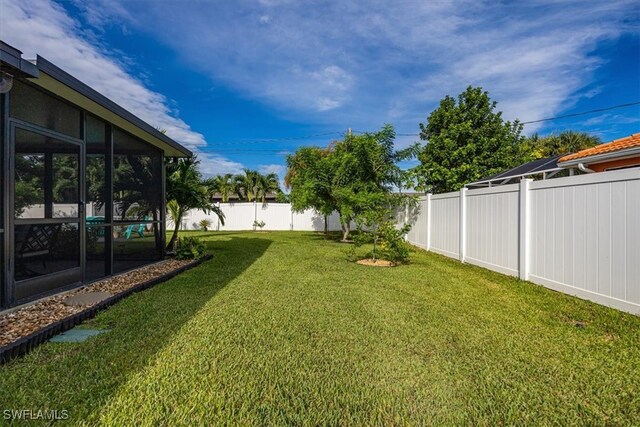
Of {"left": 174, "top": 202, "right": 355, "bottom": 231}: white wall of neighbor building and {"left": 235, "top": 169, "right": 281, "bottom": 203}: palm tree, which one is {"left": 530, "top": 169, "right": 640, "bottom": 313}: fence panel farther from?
{"left": 235, "top": 169, "right": 281, "bottom": 203}: palm tree

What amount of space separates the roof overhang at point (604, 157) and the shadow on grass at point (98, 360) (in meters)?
7.89

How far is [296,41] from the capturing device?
428 inches

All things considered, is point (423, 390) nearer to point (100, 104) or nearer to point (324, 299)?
point (324, 299)

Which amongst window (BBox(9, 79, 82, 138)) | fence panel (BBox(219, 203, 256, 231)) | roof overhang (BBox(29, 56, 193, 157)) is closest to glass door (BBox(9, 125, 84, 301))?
window (BBox(9, 79, 82, 138))

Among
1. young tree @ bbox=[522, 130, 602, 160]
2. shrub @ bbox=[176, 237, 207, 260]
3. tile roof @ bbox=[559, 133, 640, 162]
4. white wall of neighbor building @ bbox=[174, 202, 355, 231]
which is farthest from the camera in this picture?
white wall of neighbor building @ bbox=[174, 202, 355, 231]

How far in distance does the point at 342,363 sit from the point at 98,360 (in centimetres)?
202

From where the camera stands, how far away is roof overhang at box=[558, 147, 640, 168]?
6.09 meters

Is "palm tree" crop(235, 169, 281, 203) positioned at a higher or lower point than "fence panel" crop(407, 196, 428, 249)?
higher

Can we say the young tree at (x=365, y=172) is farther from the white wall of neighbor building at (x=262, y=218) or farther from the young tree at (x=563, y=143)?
the young tree at (x=563, y=143)

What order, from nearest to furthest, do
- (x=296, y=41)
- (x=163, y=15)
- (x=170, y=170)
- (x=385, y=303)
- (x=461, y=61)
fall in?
(x=385, y=303) → (x=163, y=15) → (x=170, y=170) → (x=296, y=41) → (x=461, y=61)

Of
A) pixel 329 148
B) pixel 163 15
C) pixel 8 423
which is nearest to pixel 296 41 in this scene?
pixel 163 15

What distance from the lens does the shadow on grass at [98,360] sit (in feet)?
7.03

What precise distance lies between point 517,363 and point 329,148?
22027mm

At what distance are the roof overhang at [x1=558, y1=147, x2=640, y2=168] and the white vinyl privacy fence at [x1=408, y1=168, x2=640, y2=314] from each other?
2.16 m
